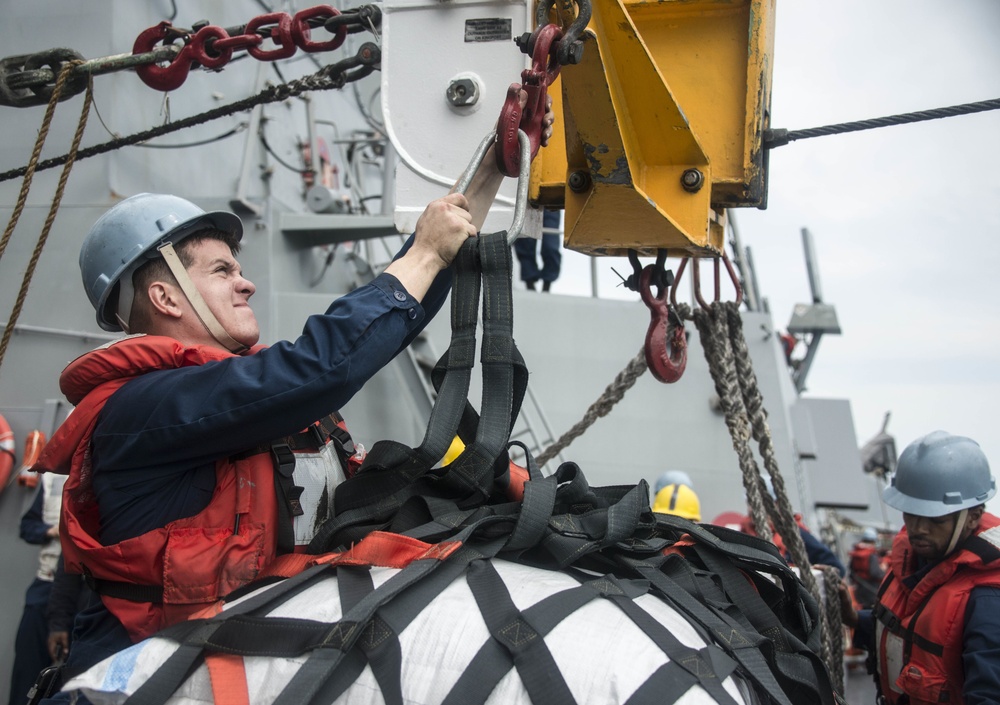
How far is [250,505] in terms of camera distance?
1.84m

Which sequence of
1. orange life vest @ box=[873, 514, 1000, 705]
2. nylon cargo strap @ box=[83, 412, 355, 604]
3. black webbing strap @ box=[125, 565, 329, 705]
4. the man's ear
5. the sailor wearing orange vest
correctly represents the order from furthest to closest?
the sailor wearing orange vest → orange life vest @ box=[873, 514, 1000, 705] → the man's ear → nylon cargo strap @ box=[83, 412, 355, 604] → black webbing strap @ box=[125, 565, 329, 705]

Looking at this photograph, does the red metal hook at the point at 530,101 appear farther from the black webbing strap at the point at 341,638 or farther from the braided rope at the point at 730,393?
the braided rope at the point at 730,393

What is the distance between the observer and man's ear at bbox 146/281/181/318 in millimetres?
2064

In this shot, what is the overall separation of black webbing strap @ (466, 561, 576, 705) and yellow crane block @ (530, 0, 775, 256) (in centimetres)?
102

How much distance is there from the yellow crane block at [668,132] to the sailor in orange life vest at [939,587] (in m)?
1.52

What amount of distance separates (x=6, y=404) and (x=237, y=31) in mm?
2580

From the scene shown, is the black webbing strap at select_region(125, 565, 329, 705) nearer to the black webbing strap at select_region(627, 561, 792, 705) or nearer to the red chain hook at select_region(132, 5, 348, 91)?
the black webbing strap at select_region(627, 561, 792, 705)

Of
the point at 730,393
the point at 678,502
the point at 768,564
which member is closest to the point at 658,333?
the point at 730,393

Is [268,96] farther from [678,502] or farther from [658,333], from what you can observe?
[678,502]

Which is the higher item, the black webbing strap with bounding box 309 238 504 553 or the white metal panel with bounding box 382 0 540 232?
the white metal panel with bounding box 382 0 540 232

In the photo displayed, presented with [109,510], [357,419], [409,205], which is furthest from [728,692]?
[357,419]

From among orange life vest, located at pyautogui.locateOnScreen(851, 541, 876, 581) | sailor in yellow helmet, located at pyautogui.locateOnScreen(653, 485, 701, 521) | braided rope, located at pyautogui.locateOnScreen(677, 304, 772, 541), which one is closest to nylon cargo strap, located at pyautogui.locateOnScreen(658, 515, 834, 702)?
braided rope, located at pyautogui.locateOnScreen(677, 304, 772, 541)

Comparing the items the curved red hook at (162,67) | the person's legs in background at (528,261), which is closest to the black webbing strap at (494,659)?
the curved red hook at (162,67)

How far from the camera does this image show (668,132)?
85.5 inches
